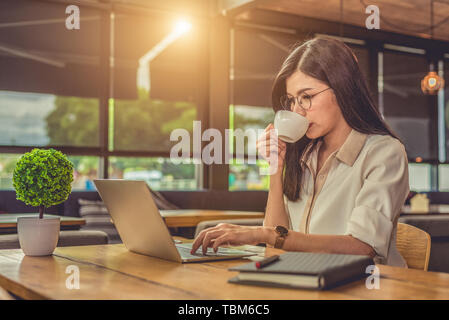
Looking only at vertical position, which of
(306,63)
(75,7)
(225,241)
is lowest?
(225,241)

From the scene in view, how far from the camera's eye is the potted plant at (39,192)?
4.63 ft

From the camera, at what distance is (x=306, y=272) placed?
0.91m

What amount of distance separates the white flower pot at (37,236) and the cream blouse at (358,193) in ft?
2.47

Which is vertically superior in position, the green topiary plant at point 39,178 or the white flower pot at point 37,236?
the green topiary plant at point 39,178

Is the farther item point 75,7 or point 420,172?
point 420,172

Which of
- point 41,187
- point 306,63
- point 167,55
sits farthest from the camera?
point 167,55

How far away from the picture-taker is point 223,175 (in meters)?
6.05

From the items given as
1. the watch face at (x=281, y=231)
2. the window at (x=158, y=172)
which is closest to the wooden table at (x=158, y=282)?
the watch face at (x=281, y=231)

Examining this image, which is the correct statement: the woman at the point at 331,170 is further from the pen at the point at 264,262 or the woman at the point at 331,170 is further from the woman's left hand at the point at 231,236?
the pen at the point at 264,262

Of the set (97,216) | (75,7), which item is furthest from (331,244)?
(75,7)

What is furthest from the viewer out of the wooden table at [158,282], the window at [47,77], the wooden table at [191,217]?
the window at [47,77]

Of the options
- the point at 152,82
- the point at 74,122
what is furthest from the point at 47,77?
the point at 152,82

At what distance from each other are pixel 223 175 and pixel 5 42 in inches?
105
